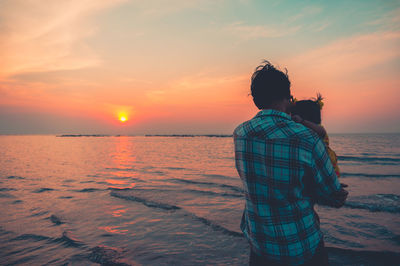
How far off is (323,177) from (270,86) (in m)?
0.73

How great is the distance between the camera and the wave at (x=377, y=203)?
7857 millimetres

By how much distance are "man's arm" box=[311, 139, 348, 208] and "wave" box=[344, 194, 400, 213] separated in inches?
302

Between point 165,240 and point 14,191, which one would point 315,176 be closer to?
point 165,240

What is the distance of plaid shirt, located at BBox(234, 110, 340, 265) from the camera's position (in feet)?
5.19

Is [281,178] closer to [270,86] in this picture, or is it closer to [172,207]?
[270,86]

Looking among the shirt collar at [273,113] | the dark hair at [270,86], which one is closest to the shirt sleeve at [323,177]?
the shirt collar at [273,113]

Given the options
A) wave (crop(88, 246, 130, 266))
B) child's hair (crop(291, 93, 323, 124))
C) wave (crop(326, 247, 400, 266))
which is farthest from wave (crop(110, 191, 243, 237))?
child's hair (crop(291, 93, 323, 124))

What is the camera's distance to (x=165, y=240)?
18.5 feet

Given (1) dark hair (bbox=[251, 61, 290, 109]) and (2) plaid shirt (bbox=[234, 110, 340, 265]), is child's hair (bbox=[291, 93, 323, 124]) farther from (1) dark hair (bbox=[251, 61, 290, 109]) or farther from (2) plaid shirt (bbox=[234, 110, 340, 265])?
(2) plaid shirt (bbox=[234, 110, 340, 265])

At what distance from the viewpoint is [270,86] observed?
185cm

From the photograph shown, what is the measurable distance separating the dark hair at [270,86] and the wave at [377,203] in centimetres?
794

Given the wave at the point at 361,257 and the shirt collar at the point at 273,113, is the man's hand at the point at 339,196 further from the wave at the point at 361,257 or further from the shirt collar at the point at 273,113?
the wave at the point at 361,257

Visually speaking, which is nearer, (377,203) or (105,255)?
(105,255)

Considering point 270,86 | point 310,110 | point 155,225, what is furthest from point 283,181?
point 155,225
